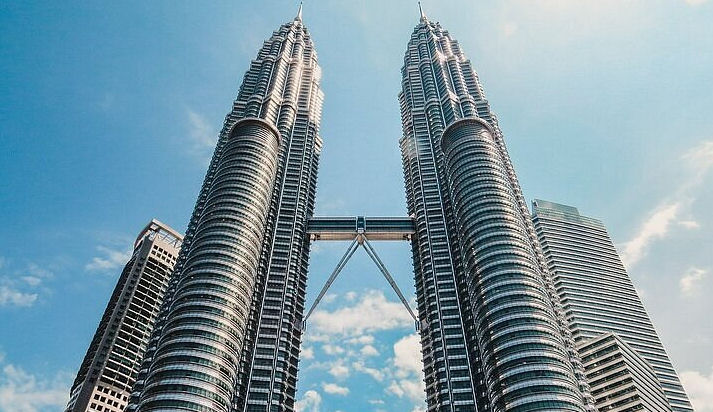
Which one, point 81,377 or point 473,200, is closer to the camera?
point 473,200

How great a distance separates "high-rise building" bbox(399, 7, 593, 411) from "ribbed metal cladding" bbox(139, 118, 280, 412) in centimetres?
4789

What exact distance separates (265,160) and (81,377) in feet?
293

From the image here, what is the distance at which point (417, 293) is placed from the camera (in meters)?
164

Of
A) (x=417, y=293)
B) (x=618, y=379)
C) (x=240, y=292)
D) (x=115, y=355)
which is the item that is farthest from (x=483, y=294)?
(x=115, y=355)

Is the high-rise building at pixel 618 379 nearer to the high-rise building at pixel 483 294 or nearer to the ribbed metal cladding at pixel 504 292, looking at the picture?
the high-rise building at pixel 483 294

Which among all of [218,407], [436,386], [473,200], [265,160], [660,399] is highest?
[265,160]

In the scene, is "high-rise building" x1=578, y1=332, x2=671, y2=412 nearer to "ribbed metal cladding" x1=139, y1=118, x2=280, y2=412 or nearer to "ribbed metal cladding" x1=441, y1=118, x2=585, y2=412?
"ribbed metal cladding" x1=441, y1=118, x2=585, y2=412

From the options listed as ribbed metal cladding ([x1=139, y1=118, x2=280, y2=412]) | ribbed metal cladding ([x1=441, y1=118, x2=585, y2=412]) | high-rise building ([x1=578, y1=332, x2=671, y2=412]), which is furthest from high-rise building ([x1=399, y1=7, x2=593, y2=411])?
ribbed metal cladding ([x1=139, y1=118, x2=280, y2=412])

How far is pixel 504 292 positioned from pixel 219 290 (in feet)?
212

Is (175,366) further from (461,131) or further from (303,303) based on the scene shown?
(461,131)

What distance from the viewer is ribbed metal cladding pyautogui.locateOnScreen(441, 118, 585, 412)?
110375 millimetres

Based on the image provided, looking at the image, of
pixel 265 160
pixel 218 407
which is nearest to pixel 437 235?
pixel 265 160

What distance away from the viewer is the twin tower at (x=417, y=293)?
4500 inches

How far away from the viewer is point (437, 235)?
168 metres
